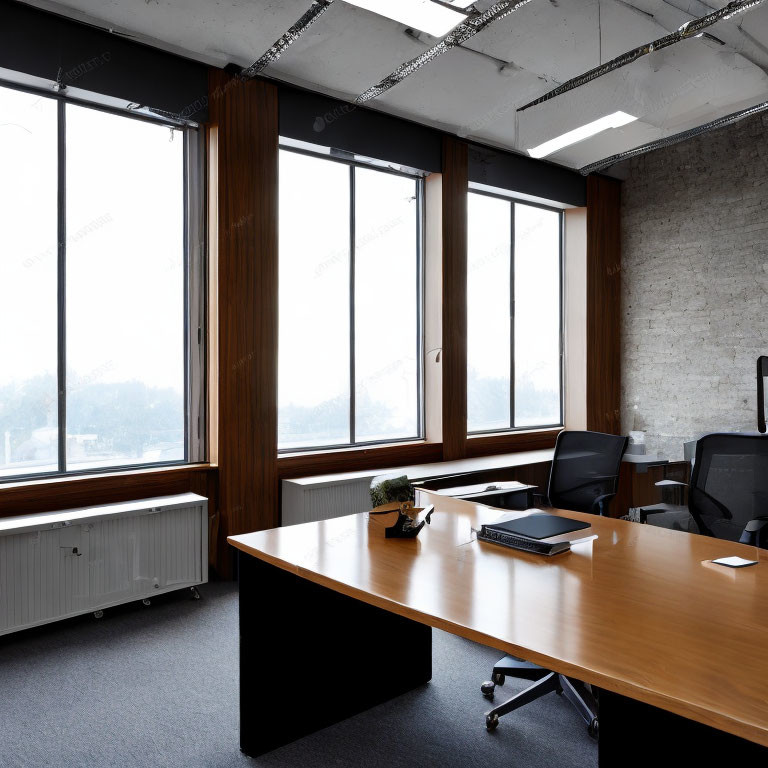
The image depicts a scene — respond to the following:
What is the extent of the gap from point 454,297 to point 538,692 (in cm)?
374

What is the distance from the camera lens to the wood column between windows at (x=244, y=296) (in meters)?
4.40

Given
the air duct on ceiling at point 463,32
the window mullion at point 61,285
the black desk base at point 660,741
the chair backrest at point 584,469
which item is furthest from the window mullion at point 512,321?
the black desk base at point 660,741

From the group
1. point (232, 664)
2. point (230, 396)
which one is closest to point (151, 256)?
point (230, 396)

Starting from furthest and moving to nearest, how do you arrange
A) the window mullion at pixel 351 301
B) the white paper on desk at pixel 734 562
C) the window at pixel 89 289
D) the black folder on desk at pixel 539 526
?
the window mullion at pixel 351 301 < the window at pixel 89 289 < the black folder on desk at pixel 539 526 < the white paper on desk at pixel 734 562

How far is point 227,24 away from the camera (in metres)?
3.88

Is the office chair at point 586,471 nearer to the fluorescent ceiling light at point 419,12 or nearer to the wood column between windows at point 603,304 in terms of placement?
the fluorescent ceiling light at point 419,12

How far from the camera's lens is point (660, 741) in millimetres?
1519

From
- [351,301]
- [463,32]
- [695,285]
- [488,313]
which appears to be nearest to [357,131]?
[351,301]

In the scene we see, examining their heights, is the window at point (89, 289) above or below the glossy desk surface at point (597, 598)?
above

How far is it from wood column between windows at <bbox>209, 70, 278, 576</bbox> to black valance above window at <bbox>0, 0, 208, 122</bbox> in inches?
7.3

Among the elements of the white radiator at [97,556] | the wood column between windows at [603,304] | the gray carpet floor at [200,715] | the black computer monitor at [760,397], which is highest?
the wood column between windows at [603,304]

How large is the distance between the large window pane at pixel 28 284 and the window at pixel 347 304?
1635 millimetres

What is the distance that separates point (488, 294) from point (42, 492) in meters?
4.29

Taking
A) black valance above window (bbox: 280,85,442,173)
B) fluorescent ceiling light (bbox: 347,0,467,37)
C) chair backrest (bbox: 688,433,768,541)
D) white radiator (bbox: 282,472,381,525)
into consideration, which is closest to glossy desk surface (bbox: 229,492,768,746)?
chair backrest (bbox: 688,433,768,541)
